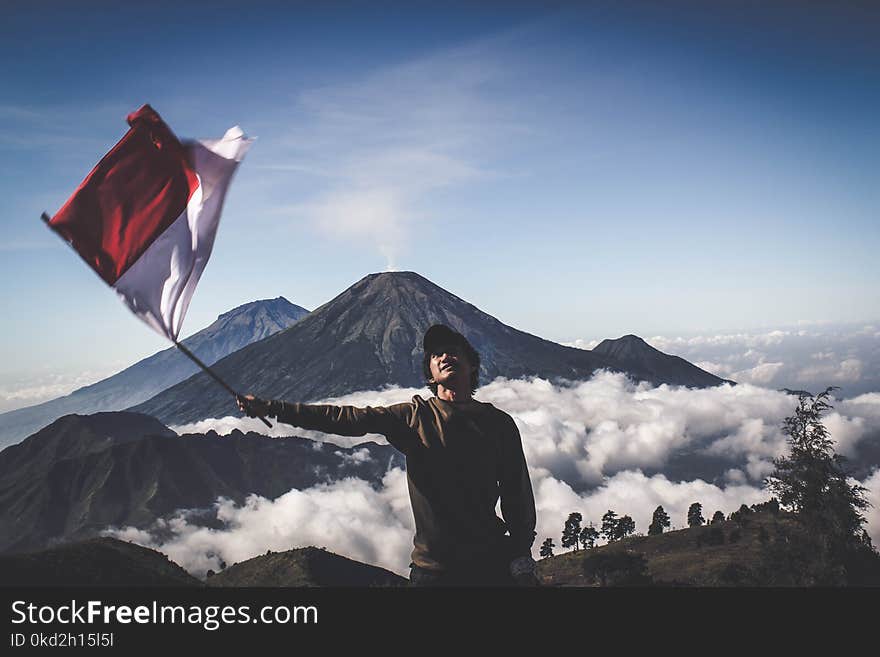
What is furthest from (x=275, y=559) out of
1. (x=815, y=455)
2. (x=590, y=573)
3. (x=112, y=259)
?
(x=112, y=259)

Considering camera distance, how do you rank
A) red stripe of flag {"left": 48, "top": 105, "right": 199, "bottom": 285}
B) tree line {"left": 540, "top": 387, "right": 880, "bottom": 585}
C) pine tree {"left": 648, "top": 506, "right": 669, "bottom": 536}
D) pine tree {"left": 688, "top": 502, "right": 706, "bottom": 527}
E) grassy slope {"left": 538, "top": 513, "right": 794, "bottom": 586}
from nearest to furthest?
red stripe of flag {"left": 48, "top": 105, "right": 199, "bottom": 285} < tree line {"left": 540, "top": 387, "right": 880, "bottom": 585} < grassy slope {"left": 538, "top": 513, "right": 794, "bottom": 586} < pine tree {"left": 648, "top": 506, "right": 669, "bottom": 536} < pine tree {"left": 688, "top": 502, "right": 706, "bottom": 527}

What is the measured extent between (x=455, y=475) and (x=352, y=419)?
3.85 feet

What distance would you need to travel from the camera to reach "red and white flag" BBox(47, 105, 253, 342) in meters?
6.99

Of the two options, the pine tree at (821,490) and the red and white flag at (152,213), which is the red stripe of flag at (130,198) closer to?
the red and white flag at (152,213)

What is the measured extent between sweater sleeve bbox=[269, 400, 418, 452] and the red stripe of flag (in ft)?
10.5

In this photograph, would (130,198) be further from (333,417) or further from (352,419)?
(352,419)

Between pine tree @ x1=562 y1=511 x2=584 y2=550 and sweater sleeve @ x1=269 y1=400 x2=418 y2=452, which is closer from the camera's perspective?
sweater sleeve @ x1=269 y1=400 x2=418 y2=452

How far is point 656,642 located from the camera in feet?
14.6

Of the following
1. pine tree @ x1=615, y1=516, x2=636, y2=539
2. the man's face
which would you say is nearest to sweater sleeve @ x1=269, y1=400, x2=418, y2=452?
the man's face

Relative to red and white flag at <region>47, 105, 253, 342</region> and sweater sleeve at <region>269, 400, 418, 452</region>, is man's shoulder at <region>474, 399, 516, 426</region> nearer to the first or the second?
sweater sleeve at <region>269, 400, 418, 452</region>

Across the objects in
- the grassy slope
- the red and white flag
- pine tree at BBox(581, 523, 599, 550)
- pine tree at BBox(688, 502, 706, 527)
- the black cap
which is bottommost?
the grassy slope

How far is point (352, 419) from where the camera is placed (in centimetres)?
558

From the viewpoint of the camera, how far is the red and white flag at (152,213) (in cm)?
699

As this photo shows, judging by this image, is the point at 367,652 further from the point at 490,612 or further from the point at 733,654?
the point at 733,654
